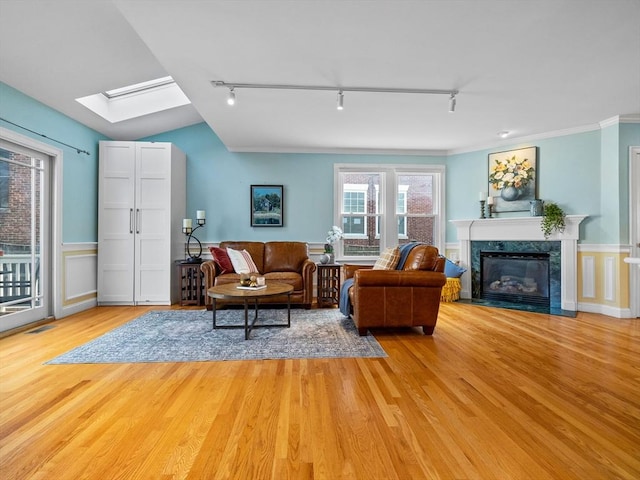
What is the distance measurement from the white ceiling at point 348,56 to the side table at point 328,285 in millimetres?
1971

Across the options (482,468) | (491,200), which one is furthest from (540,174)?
(482,468)

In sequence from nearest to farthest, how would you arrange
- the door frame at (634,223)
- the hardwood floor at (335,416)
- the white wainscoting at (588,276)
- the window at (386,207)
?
the hardwood floor at (335,416) → the door frame at (634,223) → the white wainscoting at (588,276) → the window at (386,207)

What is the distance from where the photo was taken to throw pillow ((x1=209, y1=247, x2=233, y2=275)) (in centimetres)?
440

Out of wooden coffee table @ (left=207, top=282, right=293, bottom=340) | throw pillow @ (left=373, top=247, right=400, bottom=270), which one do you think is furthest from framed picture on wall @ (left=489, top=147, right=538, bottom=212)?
wooden coffee table @ (left=207, top=282, right=293, bottom=340)

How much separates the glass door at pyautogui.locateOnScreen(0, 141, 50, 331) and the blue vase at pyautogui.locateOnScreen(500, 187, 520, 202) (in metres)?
6.07

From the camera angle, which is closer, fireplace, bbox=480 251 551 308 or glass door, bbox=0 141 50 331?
glass door, bbox=0 141 50 331

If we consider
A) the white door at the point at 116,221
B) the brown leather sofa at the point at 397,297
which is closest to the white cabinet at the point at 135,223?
the white door at the point at 116,221

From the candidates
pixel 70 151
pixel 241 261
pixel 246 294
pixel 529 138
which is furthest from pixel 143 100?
pixel 529 138

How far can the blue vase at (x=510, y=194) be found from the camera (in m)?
4.71

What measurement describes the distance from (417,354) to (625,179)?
3642mm

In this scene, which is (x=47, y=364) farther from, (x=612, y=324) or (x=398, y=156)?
(x=612, y=324)

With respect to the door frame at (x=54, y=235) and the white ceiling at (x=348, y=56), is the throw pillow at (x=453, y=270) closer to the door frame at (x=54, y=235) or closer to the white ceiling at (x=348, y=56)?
the white ceiling at (x=348, y=56)

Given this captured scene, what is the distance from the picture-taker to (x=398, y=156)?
545 cm

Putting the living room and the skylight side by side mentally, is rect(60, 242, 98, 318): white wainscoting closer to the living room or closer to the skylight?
the living room
